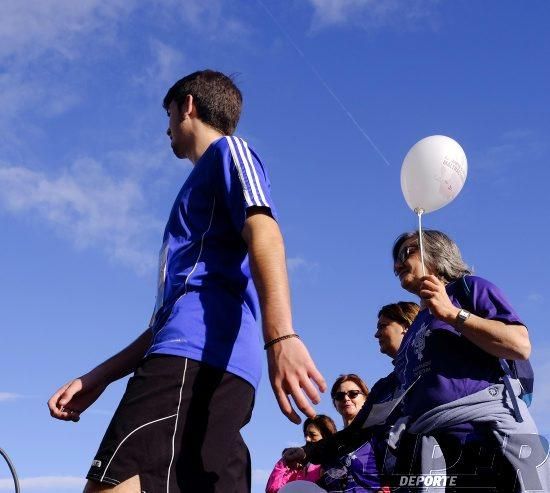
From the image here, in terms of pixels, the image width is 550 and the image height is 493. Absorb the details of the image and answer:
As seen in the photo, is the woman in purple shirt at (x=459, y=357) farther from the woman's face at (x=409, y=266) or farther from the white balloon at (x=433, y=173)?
the white balloon at (x=433, y=173)

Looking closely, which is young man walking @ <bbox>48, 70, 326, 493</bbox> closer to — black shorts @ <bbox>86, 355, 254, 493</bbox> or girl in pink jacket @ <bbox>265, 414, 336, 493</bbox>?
black shorts @ <bbox>86, 355, 254, 493</bbox>

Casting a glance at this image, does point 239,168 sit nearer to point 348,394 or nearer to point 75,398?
point 75,398

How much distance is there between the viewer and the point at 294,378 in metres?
1.77

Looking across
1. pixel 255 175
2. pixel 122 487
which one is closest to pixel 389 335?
pixel 255 175

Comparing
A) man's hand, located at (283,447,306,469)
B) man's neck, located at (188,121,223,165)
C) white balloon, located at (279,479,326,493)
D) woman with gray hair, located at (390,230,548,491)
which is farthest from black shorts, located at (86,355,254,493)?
white balloon, located at (279,479,326,493)

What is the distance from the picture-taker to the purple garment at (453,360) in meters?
3.29

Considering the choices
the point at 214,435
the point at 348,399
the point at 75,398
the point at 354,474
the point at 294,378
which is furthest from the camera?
the point at 348,399

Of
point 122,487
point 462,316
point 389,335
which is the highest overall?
point 389,335

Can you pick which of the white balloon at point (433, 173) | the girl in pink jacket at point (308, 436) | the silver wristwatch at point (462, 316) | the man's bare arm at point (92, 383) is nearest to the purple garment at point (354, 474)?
the silver wristwatch at point (462, 316)

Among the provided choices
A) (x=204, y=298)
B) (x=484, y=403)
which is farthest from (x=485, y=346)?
(x=204, y=298)

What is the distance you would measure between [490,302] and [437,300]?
26 cm

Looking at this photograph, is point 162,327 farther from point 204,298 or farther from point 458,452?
point 458,452

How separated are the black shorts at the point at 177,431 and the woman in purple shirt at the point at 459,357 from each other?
137cm

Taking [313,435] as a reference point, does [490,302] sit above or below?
below
